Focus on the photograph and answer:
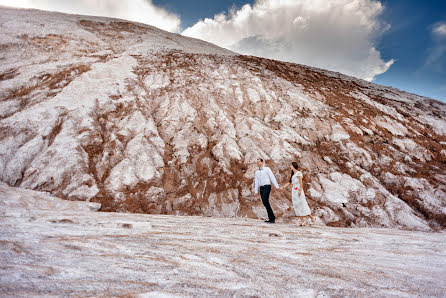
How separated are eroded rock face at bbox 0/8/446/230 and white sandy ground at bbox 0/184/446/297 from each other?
4.52 meters

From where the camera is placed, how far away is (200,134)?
15.8 metres

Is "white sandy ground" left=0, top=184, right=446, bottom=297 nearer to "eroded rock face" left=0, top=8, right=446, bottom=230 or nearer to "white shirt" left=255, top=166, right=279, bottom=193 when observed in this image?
"white shirt" left=255, top=166, right=279, bottom=193

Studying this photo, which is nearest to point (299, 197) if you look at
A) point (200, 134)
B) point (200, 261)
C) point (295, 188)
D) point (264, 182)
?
point (295, 188)

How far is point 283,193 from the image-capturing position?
12.6 meters

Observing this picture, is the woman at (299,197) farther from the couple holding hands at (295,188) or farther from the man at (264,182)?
the man at (264,182)

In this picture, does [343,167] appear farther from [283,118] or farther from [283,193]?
[283,118]

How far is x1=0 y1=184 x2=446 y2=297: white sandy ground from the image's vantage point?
3.66m

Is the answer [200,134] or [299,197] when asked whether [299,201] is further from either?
[200,134]

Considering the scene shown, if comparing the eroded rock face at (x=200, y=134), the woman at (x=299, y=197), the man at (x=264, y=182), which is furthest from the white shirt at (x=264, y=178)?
the eroded rock face at (x=200, y=134)

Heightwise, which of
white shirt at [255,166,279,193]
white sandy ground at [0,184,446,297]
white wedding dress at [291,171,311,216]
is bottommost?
white sandy ground at [0,184,446,297]

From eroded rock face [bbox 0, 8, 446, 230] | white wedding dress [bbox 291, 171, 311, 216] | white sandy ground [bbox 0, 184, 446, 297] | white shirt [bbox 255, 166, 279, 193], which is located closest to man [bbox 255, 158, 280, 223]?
white shirt [bbox 255, 166, 279, 193]

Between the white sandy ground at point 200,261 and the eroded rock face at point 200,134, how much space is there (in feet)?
14.8

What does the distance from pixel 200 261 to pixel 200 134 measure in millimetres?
11618

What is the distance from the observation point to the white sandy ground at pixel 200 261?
3658mm
